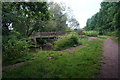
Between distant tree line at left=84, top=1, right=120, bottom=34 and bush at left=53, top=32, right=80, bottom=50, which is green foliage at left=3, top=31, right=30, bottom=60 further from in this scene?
distant tree line at left=84, top=1, right=120, bottom=34

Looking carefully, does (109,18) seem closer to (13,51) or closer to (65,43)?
(65,43)

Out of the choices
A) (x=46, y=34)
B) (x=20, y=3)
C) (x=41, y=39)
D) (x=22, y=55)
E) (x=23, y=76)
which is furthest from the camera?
(x=46, y=34)

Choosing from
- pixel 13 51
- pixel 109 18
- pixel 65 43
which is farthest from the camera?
pixel 109 18

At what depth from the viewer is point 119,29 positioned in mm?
9500

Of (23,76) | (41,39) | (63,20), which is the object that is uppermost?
(63,20)

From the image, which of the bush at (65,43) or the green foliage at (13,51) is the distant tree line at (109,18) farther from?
the green foliage at (13,51)

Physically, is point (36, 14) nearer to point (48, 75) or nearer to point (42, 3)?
point (42, 3)

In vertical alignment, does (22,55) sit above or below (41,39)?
below

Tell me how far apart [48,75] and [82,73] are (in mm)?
1177

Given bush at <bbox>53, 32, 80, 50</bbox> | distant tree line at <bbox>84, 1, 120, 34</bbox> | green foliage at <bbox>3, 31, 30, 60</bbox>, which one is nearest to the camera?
green foliage at <bbox>3, 31, 30, 60</bbox>

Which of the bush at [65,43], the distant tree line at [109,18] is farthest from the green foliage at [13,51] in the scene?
the distant tree line at [109,18]

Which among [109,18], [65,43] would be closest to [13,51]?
[65,43]

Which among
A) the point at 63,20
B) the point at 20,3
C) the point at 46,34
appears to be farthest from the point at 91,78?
the point at 63,20

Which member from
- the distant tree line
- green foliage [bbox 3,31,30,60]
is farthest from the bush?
the distant tree line
